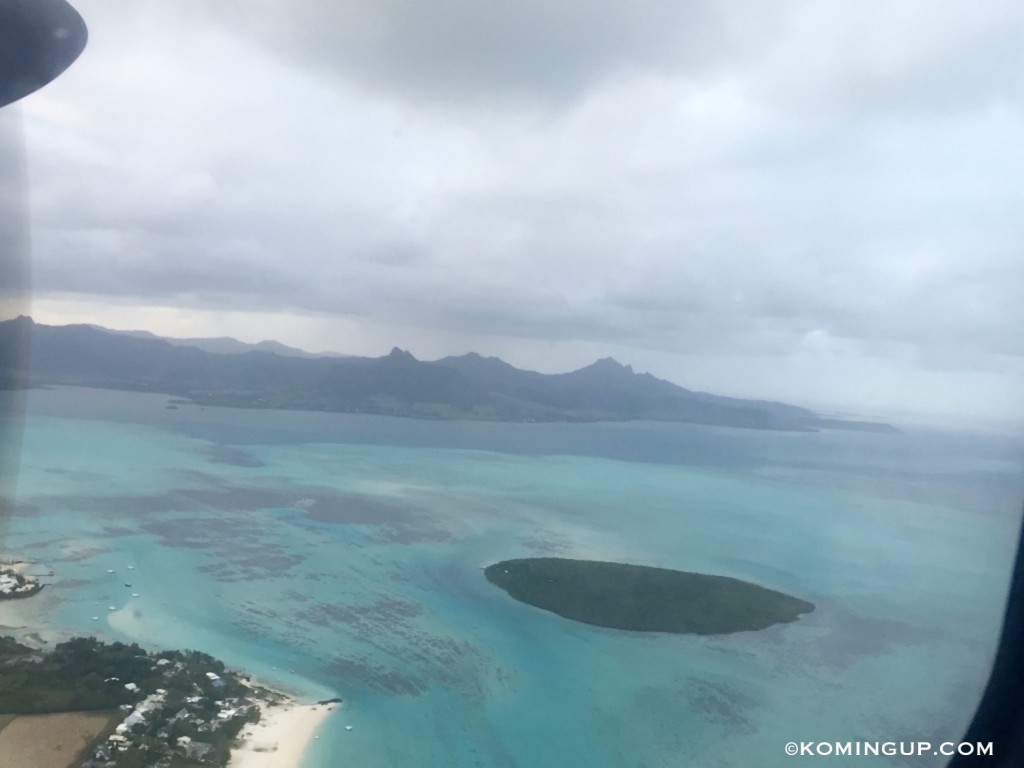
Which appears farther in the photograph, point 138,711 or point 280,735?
point 280,735

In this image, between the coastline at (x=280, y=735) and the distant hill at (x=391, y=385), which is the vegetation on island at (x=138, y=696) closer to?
the coastline at (x=280, y=735)

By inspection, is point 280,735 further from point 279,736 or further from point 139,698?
point 139,698

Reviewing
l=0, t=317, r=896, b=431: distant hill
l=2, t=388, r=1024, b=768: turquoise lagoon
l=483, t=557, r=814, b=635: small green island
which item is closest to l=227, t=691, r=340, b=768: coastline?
l=2, t=388, r=1024, b=768: turquoise lagoon

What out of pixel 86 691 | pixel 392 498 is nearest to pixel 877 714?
pixel 86 691

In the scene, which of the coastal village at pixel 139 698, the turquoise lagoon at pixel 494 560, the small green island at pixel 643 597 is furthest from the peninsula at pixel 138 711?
the small green island at pixel 643 597

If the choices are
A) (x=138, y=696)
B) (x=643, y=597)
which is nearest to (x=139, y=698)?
(x=138, y=696)
